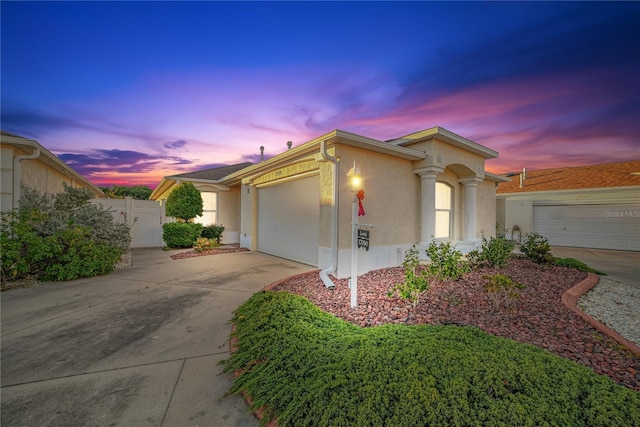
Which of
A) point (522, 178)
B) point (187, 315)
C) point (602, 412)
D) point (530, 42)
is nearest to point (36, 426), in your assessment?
point (187, 315)

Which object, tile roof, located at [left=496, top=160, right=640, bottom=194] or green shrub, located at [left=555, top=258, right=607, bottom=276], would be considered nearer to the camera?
green shrub, located at [left=555, top=258, right=607, bottom=276]

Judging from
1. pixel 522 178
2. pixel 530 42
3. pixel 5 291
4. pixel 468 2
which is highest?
pixel 468 2

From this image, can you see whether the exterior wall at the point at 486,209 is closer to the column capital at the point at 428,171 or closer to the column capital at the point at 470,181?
the column capital at the point at 470,181

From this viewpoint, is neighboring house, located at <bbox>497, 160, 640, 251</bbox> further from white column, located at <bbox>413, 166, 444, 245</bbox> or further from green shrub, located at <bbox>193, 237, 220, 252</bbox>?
green shrub, located at <bbox>193, 237, 220, 252</bbox>

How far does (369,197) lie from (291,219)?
286cm

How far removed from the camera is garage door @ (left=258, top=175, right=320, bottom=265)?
23.5 feet

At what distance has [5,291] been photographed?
506 cm

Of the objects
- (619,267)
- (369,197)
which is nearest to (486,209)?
(619,267)

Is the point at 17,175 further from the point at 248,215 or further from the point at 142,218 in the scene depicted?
the point at 248,215

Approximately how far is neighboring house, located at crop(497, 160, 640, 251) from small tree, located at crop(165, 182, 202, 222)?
16334 millimetres

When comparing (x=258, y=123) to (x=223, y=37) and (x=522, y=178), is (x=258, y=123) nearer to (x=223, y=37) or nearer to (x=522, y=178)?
(x=223, y=37)

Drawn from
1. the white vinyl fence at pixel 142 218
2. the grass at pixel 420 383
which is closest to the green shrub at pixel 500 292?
the grass at pixel 420 383

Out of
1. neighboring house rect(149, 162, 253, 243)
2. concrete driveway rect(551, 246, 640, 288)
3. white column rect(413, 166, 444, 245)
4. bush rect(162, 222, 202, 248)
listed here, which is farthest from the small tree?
concrete driveway rect(551, 246, 640, 288)

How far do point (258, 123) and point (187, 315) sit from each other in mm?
7601
